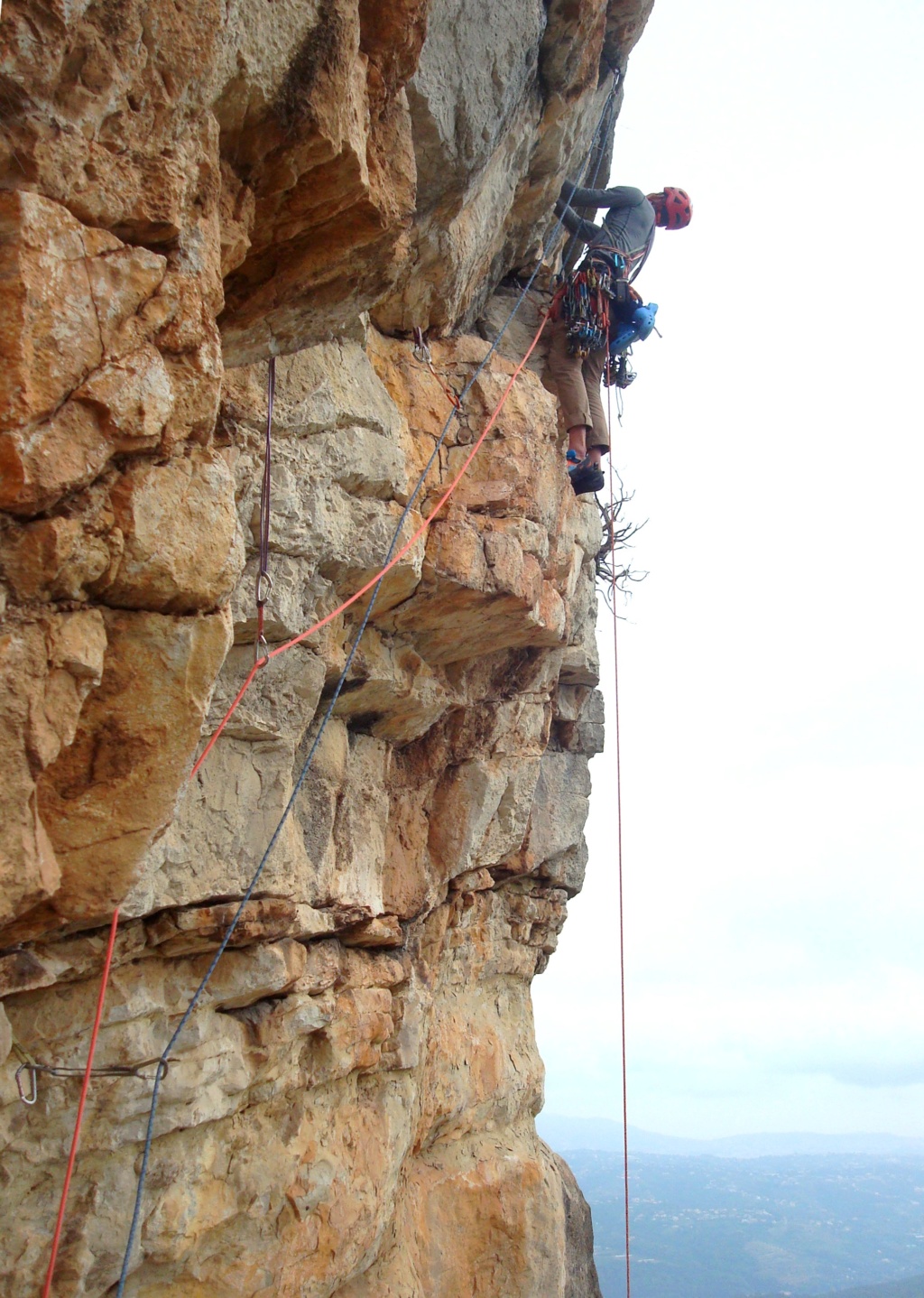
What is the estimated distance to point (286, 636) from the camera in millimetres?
5406

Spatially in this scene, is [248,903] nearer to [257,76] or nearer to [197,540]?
[197,540]

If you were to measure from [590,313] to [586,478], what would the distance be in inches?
55.0

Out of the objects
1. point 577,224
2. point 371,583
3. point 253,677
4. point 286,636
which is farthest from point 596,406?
point 253,677

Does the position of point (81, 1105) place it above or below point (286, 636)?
below

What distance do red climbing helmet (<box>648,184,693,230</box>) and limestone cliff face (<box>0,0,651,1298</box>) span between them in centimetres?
190

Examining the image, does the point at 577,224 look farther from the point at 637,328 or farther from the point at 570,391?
the point at 570,391

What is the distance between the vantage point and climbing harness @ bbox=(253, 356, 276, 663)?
16.9 ft

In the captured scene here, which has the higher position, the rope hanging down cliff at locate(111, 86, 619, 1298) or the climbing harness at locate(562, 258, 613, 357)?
the climbing harness at locate(562, 258, 613, 357)

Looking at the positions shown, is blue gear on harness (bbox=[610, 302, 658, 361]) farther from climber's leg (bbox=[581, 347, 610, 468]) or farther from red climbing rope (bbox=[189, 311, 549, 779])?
red climbing rope (bbox=[189, 311, 549, 779])

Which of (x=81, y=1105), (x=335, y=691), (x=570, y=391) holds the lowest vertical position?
(x=81, y=1105)

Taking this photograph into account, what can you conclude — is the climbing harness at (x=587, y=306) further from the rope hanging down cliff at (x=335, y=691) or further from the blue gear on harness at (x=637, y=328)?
the rope hanging down cliff at (x=335, y=691)

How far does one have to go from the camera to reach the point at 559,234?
29.2 ft

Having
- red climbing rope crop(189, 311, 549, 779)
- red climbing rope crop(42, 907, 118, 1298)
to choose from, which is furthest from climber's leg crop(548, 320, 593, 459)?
red climbing rope crop(42, 907, 118, 1298)

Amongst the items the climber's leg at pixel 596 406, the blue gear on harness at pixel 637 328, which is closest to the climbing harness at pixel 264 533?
the climber's leg at pixel 596 406
